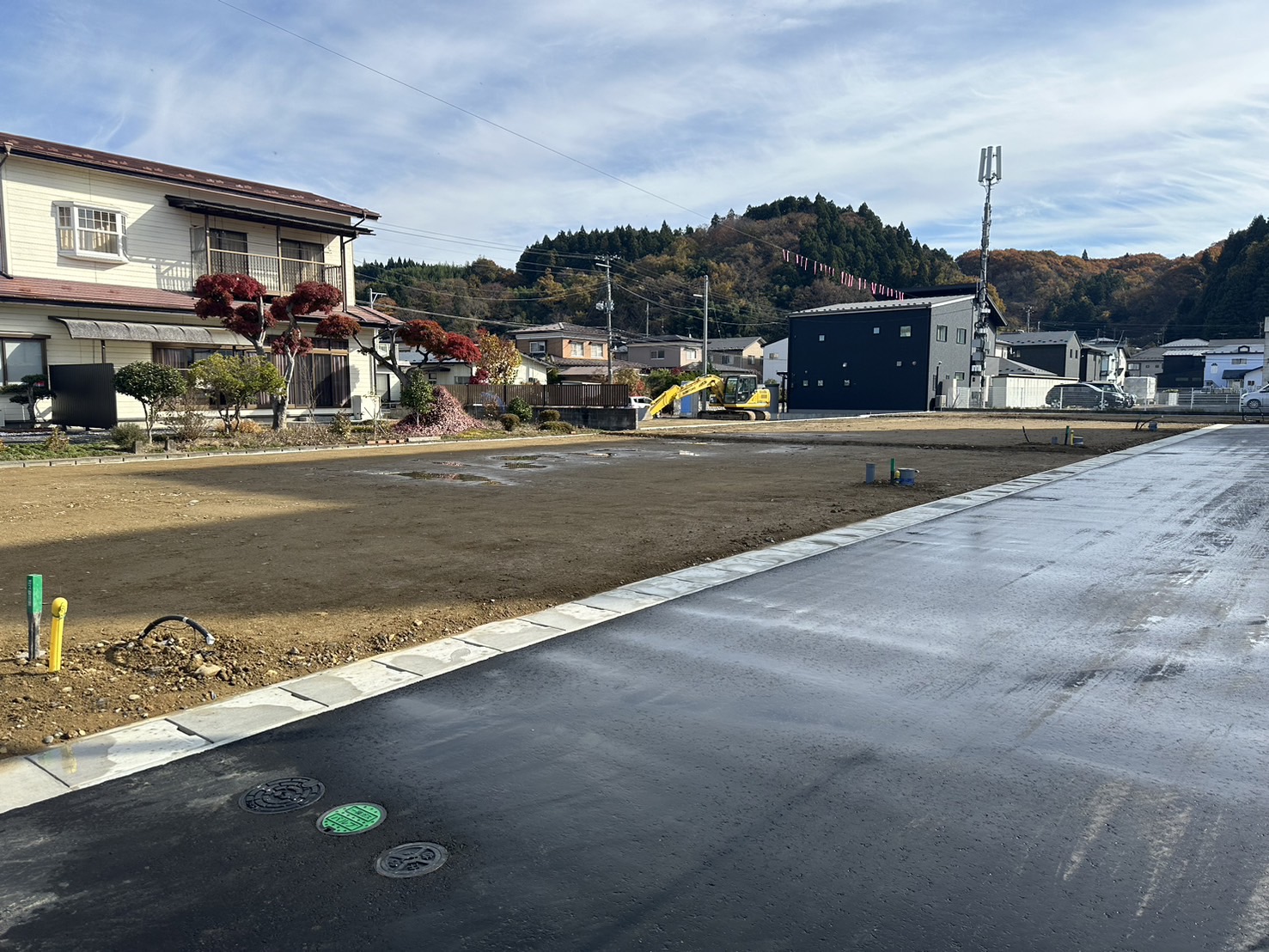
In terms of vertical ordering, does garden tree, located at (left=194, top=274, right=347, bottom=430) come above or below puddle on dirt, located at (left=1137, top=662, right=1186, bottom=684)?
above

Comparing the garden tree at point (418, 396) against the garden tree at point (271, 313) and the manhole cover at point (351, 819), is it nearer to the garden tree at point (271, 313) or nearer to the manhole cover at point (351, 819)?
the garden tree at point (271, 313)

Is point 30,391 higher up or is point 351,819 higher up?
point 30,391

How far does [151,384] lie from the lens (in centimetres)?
1944

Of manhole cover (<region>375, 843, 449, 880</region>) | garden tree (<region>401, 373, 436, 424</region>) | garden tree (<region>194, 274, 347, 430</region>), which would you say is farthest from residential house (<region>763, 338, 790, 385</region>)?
manhole cover (<region>375, 843, 449, 880</region>)

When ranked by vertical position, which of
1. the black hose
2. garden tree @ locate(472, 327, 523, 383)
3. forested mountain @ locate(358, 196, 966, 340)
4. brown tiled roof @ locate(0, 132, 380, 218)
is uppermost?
forested mountain @ locate(358, 196, 966, 340)

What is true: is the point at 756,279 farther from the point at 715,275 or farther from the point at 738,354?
the point at 738,354

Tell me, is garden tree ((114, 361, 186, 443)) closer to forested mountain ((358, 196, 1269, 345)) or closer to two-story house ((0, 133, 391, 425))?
two-story house ((0, 133, 391, 425))

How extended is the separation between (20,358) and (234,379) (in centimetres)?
594

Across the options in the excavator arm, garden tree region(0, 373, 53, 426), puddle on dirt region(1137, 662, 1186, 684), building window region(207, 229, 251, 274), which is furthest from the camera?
the excavator arm

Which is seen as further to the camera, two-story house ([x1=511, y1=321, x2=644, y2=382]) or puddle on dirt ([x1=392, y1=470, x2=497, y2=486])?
two-story house ([x1=511, y1=321, x2=644, y2=382])


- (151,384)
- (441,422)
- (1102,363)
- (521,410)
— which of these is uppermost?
(1102,363)

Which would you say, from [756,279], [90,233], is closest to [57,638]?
[90,233]

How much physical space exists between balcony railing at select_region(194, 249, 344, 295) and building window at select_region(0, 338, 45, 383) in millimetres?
5899

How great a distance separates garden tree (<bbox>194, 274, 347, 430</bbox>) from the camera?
22969 mm
